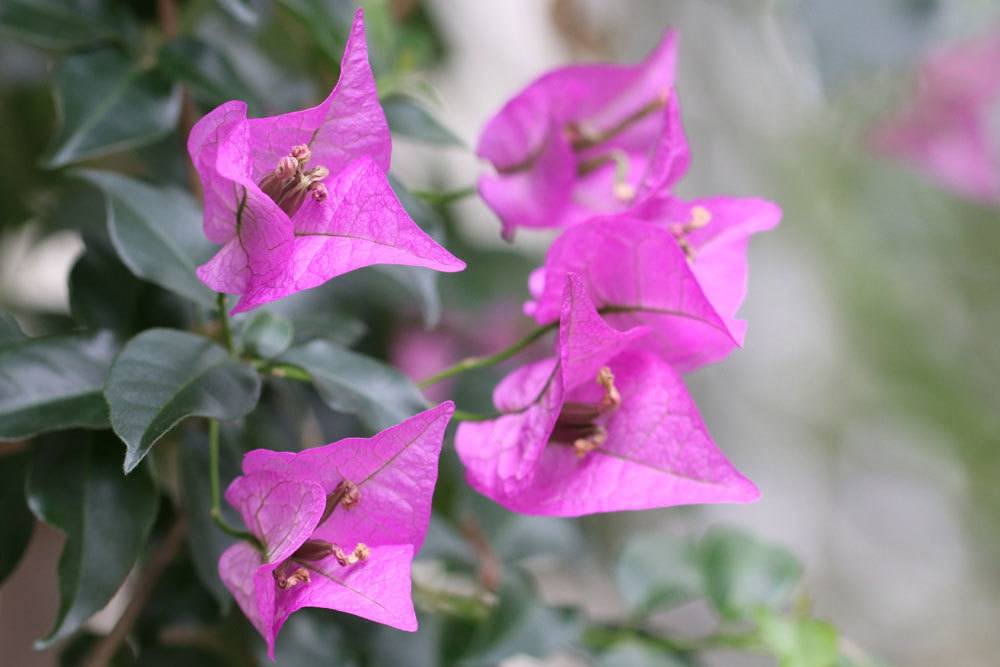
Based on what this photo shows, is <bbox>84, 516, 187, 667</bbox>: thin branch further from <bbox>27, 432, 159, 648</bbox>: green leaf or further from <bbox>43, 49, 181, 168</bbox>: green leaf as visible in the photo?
<bbox>43, 49, 181, 168</bbox>: green leaf

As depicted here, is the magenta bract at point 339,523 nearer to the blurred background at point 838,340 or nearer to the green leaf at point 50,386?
the green leaf at point 50,386

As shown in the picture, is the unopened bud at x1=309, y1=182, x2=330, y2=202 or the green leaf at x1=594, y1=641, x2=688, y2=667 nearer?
the unopened bud at x1=309, y1=182, x2=330, y2=202

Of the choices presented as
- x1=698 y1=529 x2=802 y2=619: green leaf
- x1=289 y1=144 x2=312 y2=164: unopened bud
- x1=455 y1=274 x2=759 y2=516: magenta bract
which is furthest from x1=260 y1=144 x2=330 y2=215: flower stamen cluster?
x1=698 y1=529 x2=802 y2=619: green leaf

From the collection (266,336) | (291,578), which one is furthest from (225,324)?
(291,578)

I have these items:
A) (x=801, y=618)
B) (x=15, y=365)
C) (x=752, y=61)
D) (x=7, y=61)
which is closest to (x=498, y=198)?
(x=15, y=365)

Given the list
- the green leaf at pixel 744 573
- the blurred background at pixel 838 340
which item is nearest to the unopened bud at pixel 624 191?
the green leaf at pixel 744 573

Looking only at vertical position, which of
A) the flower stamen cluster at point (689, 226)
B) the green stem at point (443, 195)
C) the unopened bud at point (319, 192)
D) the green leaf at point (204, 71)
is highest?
the flower stamen cluster at point (689, 226)
